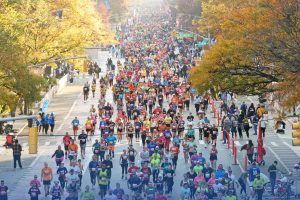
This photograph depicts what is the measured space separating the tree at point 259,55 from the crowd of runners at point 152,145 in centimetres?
266

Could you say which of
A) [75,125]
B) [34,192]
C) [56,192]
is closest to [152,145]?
[34,192]

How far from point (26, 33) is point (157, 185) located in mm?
29744

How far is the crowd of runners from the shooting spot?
32.2m

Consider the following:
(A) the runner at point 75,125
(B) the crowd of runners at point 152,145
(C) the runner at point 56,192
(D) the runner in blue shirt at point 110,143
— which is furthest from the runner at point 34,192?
(A) the runner at point 75,125

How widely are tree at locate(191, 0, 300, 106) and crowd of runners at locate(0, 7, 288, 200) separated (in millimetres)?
2657

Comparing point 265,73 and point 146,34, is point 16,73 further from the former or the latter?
point 146,34

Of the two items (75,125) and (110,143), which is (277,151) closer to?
(110,143)

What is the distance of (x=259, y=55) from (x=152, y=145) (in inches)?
210

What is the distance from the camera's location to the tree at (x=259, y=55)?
125ft

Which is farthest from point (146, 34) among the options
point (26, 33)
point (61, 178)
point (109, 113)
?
point (61, 178)

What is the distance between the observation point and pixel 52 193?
31.7 meters

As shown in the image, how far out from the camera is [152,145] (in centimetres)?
3888

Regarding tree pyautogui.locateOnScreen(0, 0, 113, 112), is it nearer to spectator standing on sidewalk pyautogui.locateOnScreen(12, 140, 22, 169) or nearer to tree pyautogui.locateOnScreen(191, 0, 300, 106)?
spectator standing on sidewalk pyautogui.locateOnScreen(12, 140, 22, 169)

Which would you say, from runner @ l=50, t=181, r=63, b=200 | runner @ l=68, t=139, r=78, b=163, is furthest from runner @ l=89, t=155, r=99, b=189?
runner @ l=68, t=139, r=78, b=163
